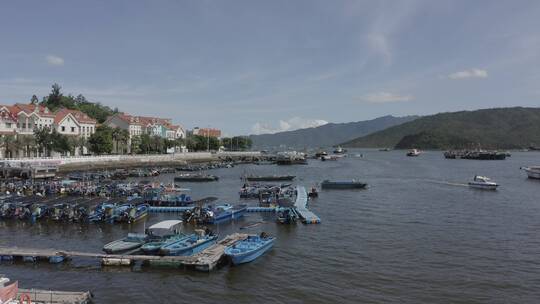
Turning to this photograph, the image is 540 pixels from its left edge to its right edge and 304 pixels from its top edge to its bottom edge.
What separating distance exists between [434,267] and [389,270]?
3523 millimetres

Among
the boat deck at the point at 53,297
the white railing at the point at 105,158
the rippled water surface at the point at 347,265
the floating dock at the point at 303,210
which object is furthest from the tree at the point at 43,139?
the boat deck at the point at 53,297

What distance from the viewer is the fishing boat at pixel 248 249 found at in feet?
97.2

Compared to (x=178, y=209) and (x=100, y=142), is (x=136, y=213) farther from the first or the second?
(x=100, y=142)

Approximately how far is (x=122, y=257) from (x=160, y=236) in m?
4.46

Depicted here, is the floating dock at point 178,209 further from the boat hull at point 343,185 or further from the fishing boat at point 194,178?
the fishing boat at point 194,178

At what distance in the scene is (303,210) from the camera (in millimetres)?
50281

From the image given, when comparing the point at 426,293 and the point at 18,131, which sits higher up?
the point at 18,131

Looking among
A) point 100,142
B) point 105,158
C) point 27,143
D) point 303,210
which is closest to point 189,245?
point 303,210

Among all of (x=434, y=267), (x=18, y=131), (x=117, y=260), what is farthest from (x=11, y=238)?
(x=18, y=131)

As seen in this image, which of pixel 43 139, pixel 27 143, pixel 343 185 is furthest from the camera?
pixel 43 139

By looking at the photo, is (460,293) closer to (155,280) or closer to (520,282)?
(520,282)

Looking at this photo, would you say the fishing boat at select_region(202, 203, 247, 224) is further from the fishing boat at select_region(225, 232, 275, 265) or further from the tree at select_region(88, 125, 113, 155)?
the tree at select_region(88, 125, 113, 155)

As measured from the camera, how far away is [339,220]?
47.2 m

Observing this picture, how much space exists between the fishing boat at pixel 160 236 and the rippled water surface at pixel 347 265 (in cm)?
224
